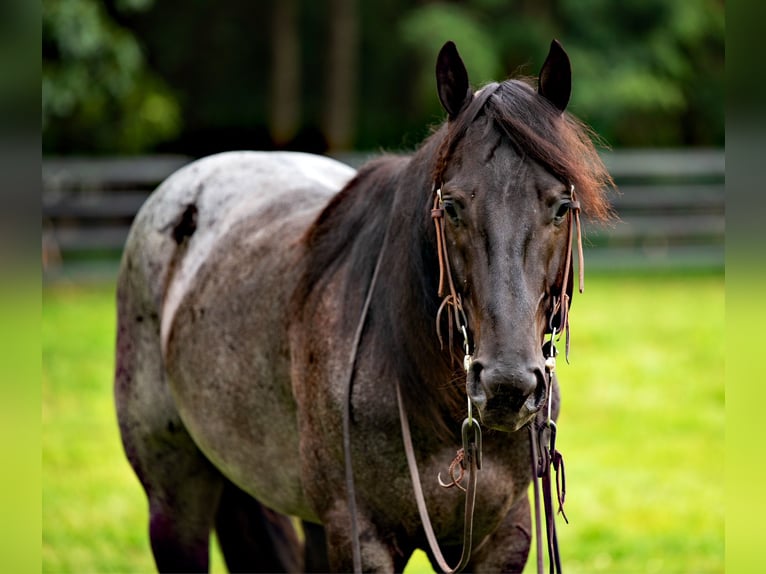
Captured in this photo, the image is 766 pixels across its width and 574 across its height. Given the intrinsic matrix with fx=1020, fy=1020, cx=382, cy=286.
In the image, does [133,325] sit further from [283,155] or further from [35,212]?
[35,212]

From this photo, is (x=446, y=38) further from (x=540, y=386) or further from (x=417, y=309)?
(x=540, y=386)

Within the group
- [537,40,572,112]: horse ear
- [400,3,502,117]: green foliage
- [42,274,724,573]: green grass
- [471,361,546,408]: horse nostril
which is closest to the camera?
[471,361,546,408]: horse nostril

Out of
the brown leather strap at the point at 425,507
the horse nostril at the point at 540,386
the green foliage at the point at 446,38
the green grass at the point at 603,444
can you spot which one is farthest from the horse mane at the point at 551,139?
the green foliage at the point at 446,38

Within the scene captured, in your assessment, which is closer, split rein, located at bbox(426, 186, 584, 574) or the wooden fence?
split rein, located at bbox(426, 186, 584, 574)

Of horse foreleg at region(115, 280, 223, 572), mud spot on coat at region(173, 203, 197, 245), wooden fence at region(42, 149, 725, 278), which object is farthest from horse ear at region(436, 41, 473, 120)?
wooden fence at region(42, 149, 725, 278)

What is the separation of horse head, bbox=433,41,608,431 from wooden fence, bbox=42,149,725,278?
11357 mm

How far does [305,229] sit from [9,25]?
2.46 m

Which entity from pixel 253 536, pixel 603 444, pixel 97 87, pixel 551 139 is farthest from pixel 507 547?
pixel 97 87

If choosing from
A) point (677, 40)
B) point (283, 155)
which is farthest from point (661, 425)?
point (677, 40)

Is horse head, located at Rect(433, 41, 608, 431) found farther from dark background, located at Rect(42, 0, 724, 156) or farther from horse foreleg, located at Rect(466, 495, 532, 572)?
dark background, located at Rect(42, 0, 724, 156)

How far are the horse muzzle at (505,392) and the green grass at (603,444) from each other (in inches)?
121

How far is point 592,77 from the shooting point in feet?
55.6

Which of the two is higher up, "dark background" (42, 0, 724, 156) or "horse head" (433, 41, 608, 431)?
"dark background" (42, 0, 724, 156)

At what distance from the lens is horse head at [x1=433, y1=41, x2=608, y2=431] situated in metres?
2.09
